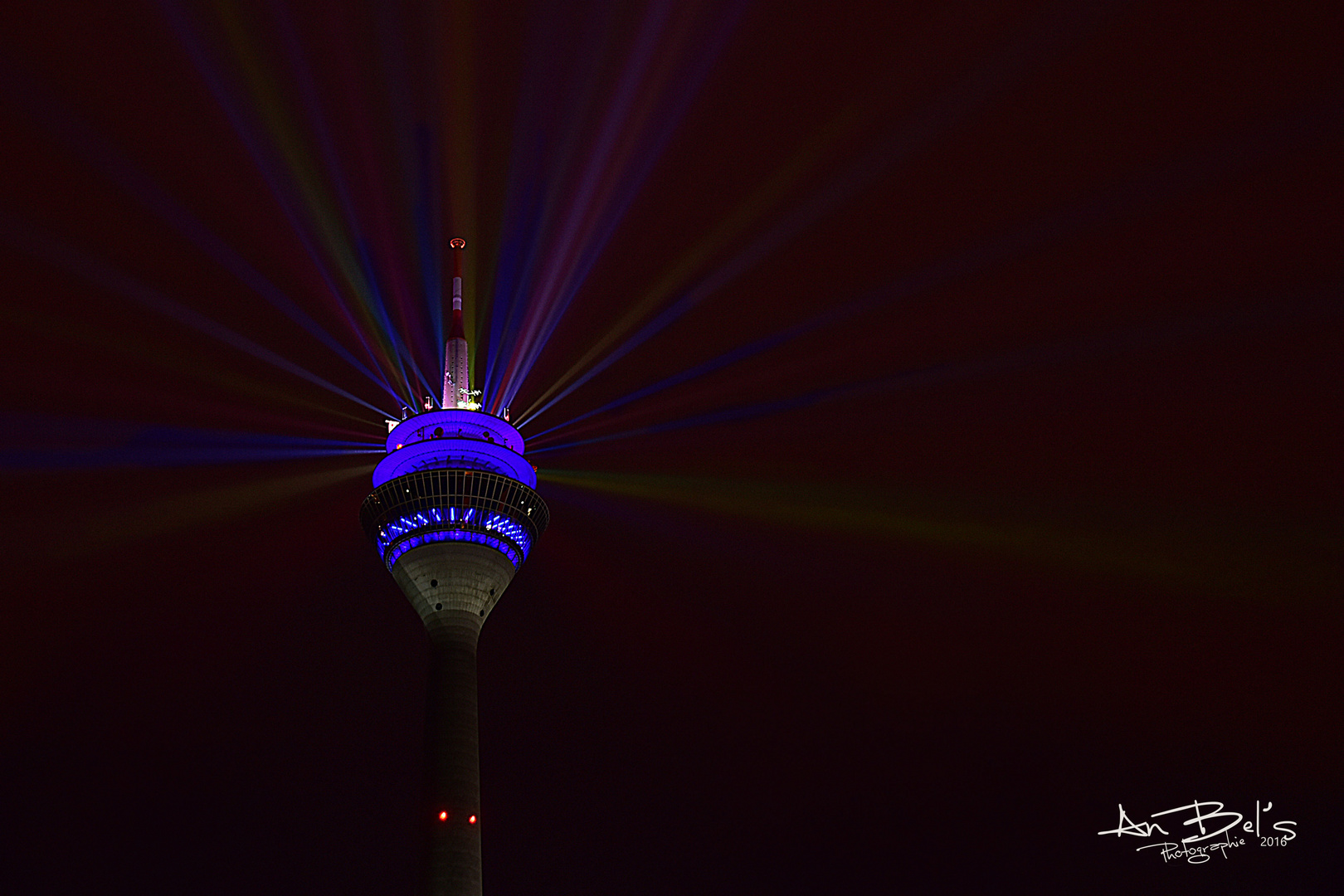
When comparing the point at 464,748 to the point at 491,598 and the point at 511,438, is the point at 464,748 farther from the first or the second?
the point at 511,438

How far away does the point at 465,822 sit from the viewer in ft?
212

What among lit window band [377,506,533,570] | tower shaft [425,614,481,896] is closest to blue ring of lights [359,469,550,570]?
lit window band [377,506,533,570]

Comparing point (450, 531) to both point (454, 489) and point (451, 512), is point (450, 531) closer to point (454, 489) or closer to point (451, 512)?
point (451, 512)

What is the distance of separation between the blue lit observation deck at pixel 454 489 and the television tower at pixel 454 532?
0.06 meters

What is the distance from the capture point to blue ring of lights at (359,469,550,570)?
239ft

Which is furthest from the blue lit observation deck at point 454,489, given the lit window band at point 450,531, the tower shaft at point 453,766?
the tower shaft at point 453,766

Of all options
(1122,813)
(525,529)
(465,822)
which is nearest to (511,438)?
(525,529)

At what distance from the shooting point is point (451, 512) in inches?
2867

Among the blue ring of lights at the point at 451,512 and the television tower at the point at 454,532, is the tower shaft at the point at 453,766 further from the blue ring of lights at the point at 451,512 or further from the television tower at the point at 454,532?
the blue ring of lights at the point at 451,512

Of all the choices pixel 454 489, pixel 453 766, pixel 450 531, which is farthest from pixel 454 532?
pixel 453 766

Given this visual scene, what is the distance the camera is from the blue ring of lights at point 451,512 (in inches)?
2872

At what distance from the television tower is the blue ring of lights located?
0.25ft

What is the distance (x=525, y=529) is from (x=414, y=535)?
7.32m

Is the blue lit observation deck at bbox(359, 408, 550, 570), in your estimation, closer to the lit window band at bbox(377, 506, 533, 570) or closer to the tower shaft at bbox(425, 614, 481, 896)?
the lit window band at bbox(377, 506, 533, 570)
